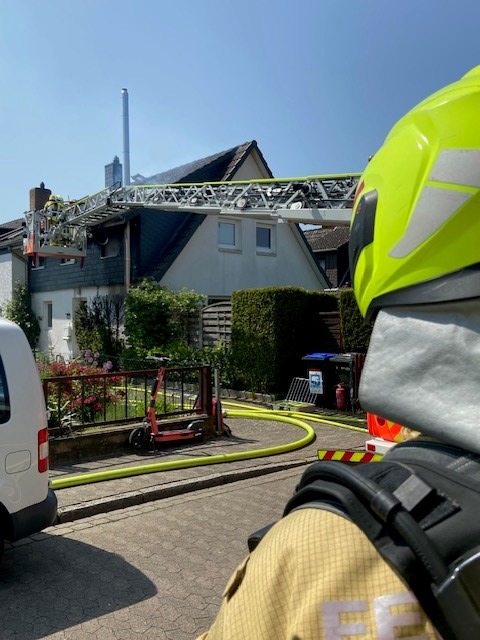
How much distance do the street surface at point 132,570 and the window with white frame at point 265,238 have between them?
14298mm

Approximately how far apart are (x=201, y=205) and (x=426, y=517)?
13.3 m

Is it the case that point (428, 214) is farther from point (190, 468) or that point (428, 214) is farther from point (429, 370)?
point (190, 468)

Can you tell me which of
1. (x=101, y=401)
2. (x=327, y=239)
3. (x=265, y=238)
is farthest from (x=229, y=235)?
(x=327, y=239)

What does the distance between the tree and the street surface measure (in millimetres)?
17566

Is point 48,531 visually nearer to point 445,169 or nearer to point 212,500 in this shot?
point 212,500

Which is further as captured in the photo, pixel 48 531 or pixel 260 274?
pixel 260 274

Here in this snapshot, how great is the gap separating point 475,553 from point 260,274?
62.4 ft

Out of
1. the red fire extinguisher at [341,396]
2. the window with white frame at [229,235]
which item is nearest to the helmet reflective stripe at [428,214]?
the red fire extinguisher at [341,396]

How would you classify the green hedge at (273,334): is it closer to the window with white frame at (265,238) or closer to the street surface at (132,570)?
the window with white frame at (265,238)

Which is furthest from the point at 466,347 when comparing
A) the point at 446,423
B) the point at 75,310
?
the point at 75,310

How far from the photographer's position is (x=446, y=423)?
94cm

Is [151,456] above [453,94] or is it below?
below

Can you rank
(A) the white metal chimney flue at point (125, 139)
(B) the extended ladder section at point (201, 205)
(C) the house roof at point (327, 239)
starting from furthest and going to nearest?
(C) the house roof at point (327, 239)
(A) the white metal chimney flue at point (125, 139)
(B) the extended ladder section at point (201, 205)

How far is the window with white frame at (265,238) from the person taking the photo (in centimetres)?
1991
